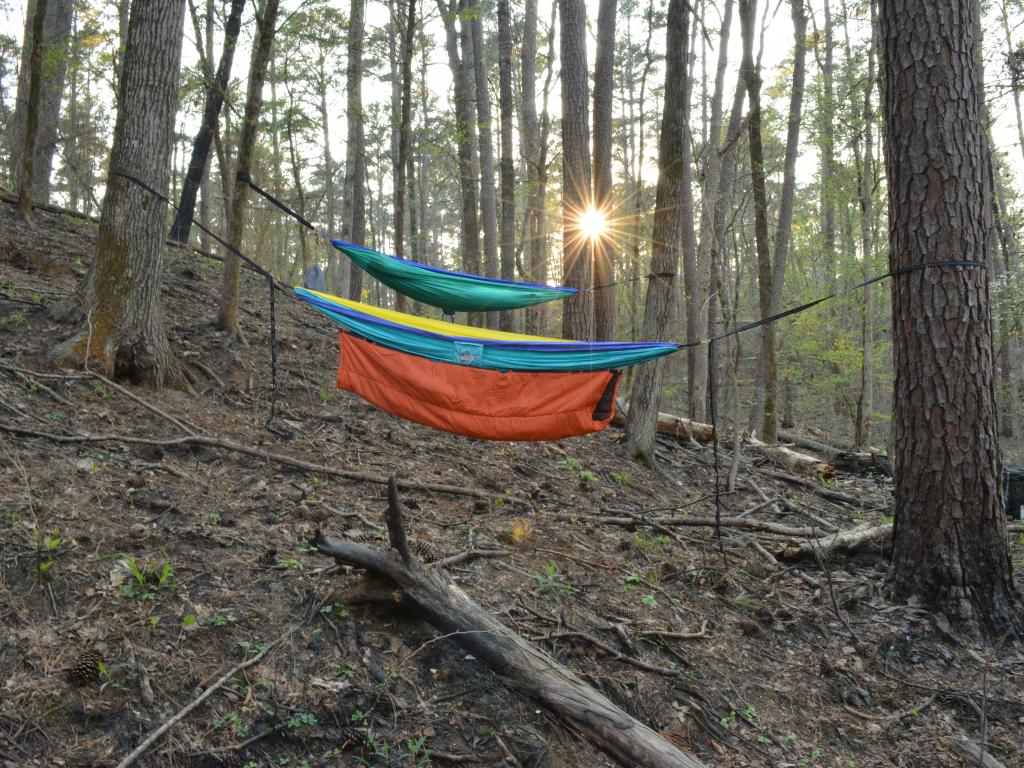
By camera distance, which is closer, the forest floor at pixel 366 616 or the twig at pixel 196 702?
the twig at pixel 196 702

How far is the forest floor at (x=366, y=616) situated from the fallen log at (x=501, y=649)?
56 millimetres

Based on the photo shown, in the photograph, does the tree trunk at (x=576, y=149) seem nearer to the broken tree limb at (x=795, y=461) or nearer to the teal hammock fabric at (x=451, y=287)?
the teal hammock fabric at (x=451, y=287)

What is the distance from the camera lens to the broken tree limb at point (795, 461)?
5.43 meters

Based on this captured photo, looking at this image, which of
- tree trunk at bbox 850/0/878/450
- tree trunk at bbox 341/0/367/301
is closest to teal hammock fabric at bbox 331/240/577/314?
tree trunk at bbox 341/0/367/301

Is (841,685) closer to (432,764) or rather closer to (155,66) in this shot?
(432,764)

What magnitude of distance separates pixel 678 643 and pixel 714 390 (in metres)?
1.14

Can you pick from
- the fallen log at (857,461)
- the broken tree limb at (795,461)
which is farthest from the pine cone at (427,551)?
the fallen log at (857,461)

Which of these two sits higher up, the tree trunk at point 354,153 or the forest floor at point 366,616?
the tree trunk at point 354,153

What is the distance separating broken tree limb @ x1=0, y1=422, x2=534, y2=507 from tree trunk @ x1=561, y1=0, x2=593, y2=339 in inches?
89.5

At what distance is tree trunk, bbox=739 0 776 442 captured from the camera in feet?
19.1

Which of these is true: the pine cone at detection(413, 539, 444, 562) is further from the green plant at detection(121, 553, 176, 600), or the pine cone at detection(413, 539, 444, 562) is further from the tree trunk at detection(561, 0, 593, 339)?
the tree trunk at detection(561, 0, 593, 339)

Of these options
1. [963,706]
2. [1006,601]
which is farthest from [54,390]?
[1006,601]

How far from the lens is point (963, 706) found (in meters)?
2.13

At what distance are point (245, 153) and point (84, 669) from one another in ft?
11.0
